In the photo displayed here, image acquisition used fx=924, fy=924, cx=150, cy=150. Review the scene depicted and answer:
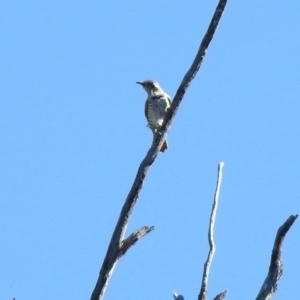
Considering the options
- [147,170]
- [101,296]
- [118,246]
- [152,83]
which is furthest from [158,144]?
[152,83]

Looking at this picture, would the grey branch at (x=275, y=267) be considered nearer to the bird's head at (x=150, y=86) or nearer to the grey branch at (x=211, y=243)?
the grey branch at (x=211, y=243)

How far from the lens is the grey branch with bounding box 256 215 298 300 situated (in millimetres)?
5401

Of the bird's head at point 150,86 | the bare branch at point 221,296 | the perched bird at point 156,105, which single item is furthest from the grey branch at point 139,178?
the bird's head at point 150,86

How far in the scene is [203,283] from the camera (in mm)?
5715

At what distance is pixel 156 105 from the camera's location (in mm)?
12758

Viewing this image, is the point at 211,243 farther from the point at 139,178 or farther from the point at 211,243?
the point at 139,178

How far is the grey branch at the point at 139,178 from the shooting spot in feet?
19.1

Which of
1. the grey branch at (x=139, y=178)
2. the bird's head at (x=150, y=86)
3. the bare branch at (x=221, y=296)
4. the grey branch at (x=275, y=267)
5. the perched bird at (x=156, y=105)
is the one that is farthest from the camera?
the bird's head at (x=150, y=86)

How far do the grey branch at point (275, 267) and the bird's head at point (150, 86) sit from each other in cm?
779

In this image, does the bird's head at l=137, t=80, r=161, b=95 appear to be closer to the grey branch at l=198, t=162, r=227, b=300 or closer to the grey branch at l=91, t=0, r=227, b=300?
the grey branch at l=91, t=0, r=227, b=300

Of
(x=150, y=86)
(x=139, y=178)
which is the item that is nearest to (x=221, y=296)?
(x=139, y=178)

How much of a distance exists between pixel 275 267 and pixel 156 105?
7368mm

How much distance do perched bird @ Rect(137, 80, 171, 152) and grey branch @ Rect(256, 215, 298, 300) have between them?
701cm

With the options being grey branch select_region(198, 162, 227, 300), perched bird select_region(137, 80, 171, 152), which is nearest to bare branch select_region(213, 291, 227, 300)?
grey branch select_region(198, 162, 227, 300)
